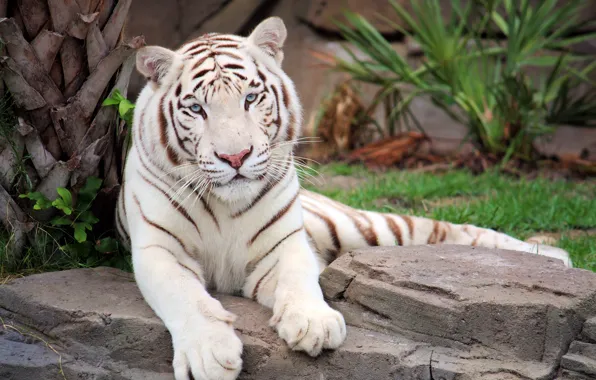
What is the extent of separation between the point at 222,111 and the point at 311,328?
0.89m

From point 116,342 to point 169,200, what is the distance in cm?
Result: 60

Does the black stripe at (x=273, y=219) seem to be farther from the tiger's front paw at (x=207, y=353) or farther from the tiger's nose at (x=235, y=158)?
the tiger's front paw at (x=207, y=353)

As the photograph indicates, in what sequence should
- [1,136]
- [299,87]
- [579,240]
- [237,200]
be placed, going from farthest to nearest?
[299,87]
[579,240]
[1,136]
[237,200]

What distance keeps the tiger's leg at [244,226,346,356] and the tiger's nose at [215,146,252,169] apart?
489mm

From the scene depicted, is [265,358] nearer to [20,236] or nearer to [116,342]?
[116,342]

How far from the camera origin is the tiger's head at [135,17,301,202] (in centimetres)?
281

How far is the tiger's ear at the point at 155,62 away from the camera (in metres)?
2.94

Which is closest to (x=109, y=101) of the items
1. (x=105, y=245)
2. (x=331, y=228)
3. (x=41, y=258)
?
(x=105, y=245)

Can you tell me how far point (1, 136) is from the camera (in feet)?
11.0

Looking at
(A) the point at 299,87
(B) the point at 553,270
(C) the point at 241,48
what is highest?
(C) the point at 241,48

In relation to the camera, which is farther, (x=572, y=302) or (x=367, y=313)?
(x=367, y=313)

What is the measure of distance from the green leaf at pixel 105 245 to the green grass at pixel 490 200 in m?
2.04

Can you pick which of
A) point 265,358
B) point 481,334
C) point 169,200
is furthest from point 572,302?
point 169,200

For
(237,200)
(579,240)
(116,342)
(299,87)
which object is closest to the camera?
(116,342)
